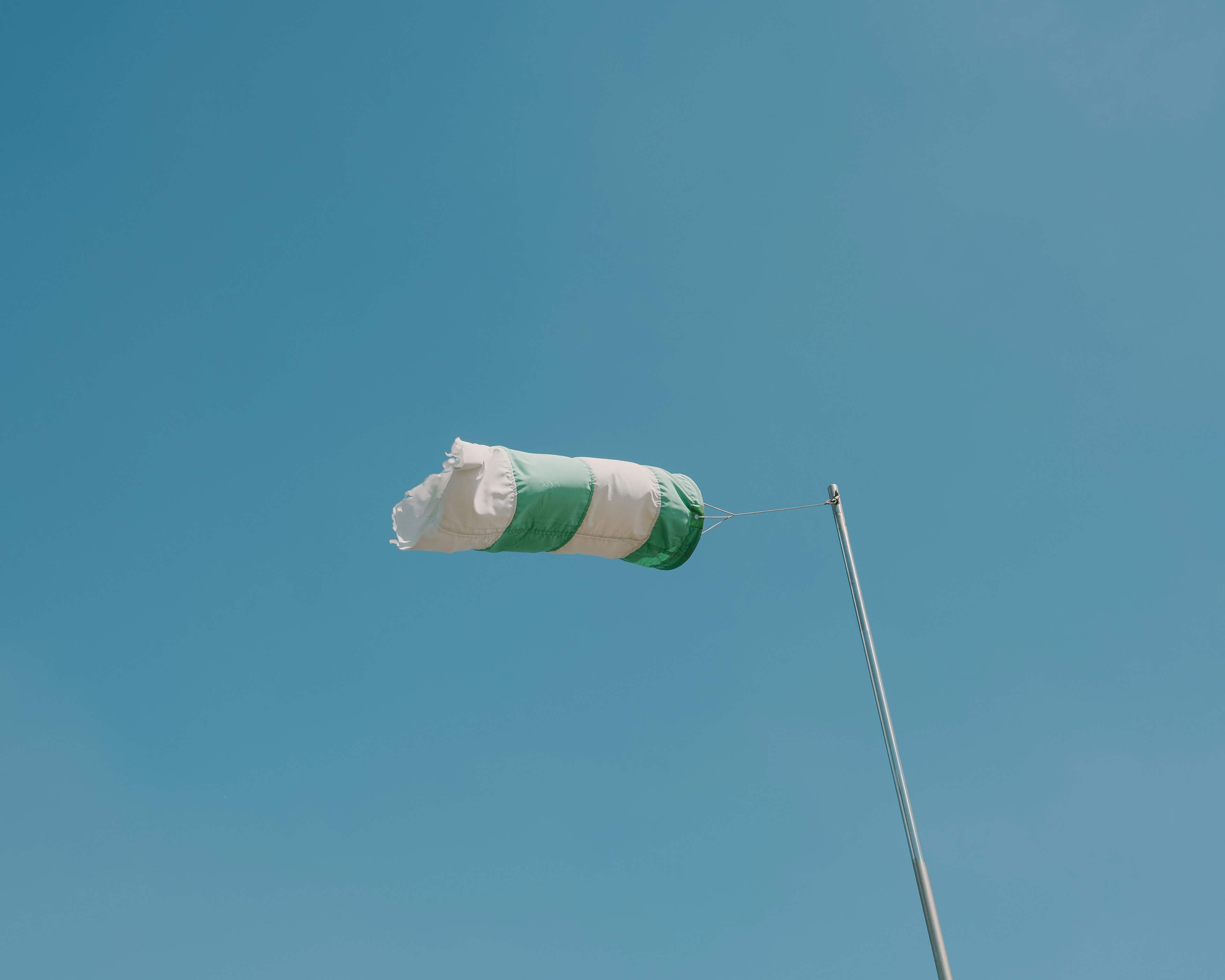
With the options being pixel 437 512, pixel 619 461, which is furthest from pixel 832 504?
pixel 437 512

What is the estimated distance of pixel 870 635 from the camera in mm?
15297

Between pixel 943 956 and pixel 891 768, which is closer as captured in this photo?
pixel 943 956

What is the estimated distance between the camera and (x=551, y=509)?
15.9 m

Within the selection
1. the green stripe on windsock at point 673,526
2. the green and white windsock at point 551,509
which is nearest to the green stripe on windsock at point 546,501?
the green and white windsock at point 551,509

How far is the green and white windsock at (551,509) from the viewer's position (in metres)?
15.1

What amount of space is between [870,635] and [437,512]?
21.9 feet

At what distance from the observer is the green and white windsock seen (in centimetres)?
1514

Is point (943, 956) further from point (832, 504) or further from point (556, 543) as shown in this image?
point (556, 543)

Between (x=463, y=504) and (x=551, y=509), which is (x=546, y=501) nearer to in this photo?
(x=551, y=509)

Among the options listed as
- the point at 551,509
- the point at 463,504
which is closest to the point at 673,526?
the point at 551,509

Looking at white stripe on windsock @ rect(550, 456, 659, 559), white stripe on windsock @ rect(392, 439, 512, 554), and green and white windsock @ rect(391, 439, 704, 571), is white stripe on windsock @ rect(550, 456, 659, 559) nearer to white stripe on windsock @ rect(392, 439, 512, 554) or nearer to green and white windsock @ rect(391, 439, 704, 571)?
green and white windsock @ rect(391, 439, 704, 571)

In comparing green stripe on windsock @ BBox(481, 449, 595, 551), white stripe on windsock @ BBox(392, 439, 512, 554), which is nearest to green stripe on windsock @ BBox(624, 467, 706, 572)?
green stripe on windsock @ BBox(481, 449, 595, 551)

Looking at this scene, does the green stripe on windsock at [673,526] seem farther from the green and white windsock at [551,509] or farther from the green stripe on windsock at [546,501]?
the green stripe on windsock at [546,501]

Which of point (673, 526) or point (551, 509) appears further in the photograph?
point (673, 526)
